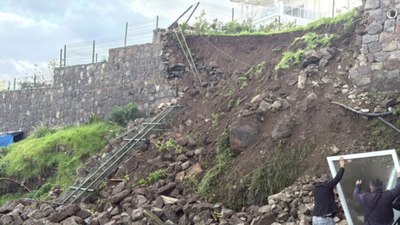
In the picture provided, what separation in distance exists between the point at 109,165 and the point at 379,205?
7323mm

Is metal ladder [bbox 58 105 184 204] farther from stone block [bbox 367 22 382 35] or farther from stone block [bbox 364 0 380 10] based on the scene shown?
stone block [bbox 364 0 380 10]

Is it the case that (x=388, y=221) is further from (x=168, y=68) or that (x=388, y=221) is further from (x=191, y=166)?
(x=168, y=68)

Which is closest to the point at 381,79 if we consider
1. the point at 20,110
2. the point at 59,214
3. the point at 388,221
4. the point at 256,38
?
the point at 388,221

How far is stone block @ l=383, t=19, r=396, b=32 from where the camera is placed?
1010 centimetres

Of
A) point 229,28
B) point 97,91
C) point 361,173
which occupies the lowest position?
point 361,173

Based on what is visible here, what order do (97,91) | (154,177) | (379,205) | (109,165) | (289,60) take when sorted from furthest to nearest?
(97,91) < (109,165) < (289,60) < (154,177) < (379,205)

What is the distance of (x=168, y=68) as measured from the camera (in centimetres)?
1561

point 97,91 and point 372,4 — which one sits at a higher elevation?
point 372,4

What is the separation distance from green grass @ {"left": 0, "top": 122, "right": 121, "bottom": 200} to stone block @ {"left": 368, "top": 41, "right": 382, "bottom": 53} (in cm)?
801

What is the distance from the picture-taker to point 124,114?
15664mm

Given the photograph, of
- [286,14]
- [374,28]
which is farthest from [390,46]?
[286,14]

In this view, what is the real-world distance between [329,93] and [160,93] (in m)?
6.63

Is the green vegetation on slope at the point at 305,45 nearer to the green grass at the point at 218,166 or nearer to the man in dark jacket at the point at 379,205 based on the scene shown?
the green grass at the point at 218,166

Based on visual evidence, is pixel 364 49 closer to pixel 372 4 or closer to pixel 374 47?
pixel 374 47
